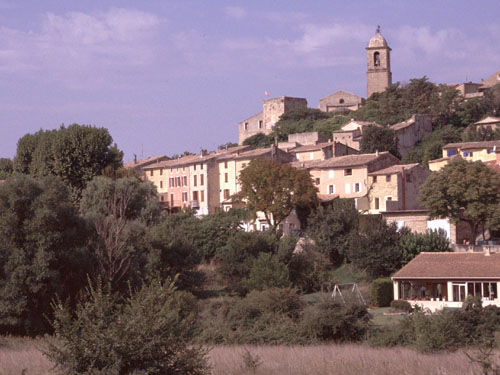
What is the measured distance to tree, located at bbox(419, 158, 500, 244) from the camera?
42.7 m

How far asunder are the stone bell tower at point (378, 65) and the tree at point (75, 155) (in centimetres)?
6122

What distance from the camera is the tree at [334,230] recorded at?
4583cm

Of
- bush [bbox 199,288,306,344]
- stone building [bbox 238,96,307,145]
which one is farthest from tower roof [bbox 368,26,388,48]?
bush [bbox 199,288,306,344]

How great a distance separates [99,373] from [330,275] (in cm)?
3444

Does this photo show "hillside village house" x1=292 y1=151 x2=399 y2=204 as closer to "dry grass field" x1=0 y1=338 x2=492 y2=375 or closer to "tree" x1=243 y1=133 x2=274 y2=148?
"tree" x1=243 y1=133 x2=274 y2=148

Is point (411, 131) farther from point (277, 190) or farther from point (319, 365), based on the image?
point (319, 365)

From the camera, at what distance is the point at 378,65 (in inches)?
4444

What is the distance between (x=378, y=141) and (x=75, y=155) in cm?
2806

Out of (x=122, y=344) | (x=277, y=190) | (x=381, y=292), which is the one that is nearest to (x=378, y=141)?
(x=277, y=190)

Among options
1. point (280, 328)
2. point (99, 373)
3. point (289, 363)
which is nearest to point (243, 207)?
point (280, 328)

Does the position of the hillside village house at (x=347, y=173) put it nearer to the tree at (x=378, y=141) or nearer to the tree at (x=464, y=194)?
the tree at (x=378, y=141)

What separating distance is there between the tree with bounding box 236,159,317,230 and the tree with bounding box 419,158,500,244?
9.57 m

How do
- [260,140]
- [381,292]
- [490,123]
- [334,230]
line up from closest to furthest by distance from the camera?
[381,292] < [334,230] < [490,123] < [260,140]

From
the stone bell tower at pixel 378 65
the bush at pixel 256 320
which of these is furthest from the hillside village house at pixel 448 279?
the stone bell tower at pixel 378 65
